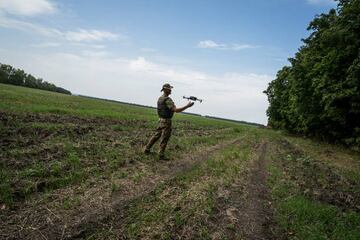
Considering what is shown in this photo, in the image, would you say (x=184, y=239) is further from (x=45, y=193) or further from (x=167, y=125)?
(x=167, y=125)

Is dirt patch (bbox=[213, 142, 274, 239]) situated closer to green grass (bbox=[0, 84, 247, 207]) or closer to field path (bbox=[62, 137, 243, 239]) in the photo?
field path (bbox=[62, 137, 243, 239])

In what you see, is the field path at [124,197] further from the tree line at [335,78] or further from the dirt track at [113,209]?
the tree line at [335,78]

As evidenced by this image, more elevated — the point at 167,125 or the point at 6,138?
the point at 167,125

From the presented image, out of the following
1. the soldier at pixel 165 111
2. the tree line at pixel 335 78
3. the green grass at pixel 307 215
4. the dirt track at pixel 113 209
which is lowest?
the dirt track at pixel 113 209

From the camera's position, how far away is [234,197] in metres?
8.63

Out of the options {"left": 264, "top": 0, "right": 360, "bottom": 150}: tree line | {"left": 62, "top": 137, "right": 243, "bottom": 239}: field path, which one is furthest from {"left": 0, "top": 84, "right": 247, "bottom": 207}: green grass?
{"left": 264, "top": 0, "right": 360, "bottom": 150}: tree line

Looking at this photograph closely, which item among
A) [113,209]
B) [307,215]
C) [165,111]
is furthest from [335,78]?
[113,209]

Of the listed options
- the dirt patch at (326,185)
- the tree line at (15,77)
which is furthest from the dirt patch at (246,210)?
the tree line at (15,77)

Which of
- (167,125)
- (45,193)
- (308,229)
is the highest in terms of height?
(167,125)

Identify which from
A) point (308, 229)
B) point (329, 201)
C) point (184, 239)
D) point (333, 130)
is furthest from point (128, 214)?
point (333, 130)

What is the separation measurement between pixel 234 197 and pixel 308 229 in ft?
7.07

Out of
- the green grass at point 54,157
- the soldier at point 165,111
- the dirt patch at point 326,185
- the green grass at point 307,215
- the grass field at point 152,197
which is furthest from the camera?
the soldier at point 165,111

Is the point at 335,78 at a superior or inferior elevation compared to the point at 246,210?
superior

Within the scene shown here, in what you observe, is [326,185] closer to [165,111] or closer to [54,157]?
[165,111]
